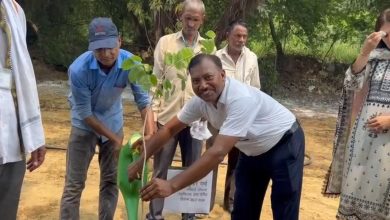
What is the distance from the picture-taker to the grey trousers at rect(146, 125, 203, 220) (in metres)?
3.82

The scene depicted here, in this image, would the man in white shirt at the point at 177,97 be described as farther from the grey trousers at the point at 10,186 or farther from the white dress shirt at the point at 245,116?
the grey trousers at the point at 10,186

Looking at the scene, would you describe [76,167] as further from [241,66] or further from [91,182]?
[91,182]

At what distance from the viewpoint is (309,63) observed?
1262 centimetres

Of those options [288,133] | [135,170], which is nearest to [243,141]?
[288,133]

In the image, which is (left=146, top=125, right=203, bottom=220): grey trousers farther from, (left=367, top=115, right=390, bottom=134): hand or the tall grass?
the tall grass

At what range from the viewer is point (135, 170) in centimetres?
234

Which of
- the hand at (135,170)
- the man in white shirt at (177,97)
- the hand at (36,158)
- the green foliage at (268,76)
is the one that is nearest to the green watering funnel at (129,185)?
the hand at (135,170)

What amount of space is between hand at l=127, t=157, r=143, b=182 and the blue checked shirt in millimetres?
992

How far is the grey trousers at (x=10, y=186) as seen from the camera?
2.13 metres

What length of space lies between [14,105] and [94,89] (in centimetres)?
127

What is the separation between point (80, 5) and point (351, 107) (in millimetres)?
10134

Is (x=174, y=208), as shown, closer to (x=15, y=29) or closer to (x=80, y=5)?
(x=15, y=29)

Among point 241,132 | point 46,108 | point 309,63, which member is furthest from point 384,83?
point 309,63

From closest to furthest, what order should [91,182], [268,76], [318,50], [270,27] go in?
Result: 1. [91,182]
2. [268,76]
3. [270,27]
4. [318,50]
